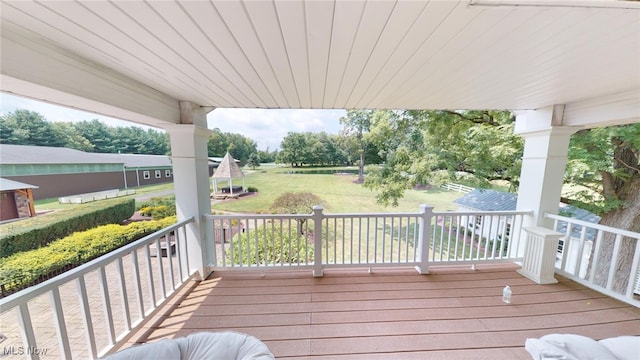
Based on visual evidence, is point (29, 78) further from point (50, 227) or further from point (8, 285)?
point (50, 227)

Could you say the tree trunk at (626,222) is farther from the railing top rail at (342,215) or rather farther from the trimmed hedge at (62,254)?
the trimmed hedge at (62,254)

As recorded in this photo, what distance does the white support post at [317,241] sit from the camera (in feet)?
9.17

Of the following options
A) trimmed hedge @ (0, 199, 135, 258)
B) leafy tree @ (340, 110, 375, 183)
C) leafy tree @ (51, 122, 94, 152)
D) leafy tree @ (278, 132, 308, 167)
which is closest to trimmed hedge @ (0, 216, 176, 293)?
trimmed hedge @ (0, 199, 135, 258)

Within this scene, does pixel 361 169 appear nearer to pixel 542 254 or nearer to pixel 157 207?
pixel 542 254

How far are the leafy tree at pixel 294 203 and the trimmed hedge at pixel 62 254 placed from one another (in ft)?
11.6

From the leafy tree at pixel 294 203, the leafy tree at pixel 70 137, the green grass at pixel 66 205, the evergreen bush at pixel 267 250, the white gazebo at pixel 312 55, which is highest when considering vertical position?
the white gazebo at pixel 312 55

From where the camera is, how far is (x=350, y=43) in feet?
4.31

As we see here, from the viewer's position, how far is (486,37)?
1.24m

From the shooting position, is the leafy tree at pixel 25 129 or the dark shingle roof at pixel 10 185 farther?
the leafy tree at pixel 25 129

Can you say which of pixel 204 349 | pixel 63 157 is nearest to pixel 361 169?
pixel 204 349

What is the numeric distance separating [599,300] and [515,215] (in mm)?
1127

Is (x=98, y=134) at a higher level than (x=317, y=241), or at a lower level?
higher

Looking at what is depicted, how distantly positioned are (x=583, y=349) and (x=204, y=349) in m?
2.18

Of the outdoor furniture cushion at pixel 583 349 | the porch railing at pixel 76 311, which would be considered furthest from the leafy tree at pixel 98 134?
the outdoor furniture cushion at pixel 583 349
